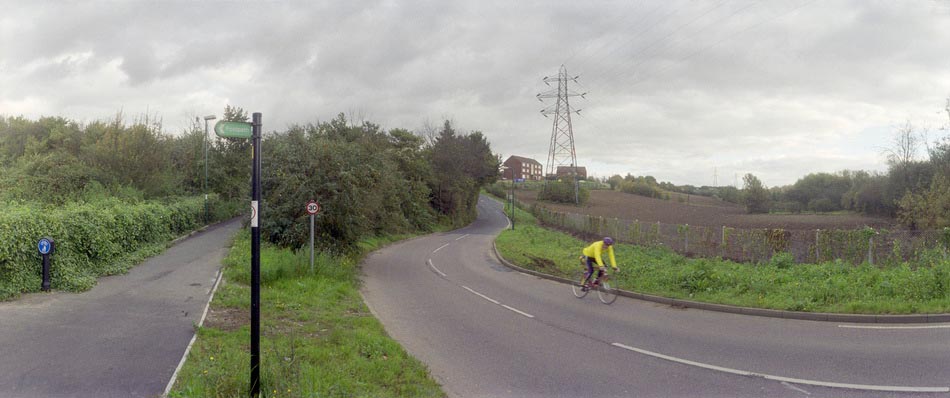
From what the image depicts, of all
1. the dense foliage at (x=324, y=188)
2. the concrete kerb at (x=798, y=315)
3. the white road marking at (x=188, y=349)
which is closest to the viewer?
the white road marking at (x=188, y=349)

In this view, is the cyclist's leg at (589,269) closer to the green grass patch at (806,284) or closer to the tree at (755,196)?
the green grass patch at (806,284)

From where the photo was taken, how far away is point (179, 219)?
2400 cm

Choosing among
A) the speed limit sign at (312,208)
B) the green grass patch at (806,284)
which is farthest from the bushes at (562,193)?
the speed limit sign at (312,208)

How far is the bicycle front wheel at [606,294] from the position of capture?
13.4 m

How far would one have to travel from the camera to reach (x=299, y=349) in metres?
7.56

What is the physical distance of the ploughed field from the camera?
37.2 m

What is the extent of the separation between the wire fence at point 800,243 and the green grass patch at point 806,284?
99 cm

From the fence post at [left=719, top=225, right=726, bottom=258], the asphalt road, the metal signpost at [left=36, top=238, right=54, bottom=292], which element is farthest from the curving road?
the fence post at [left=719, top=225, right=726, bottom=258]

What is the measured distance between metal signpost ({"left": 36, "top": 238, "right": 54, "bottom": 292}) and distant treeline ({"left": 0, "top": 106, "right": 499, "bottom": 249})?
15.2 feet

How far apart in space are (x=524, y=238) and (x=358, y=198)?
680 inches

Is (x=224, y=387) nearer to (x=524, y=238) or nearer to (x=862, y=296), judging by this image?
(x=862, y=296)

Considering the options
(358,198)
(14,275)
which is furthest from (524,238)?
(14,275)

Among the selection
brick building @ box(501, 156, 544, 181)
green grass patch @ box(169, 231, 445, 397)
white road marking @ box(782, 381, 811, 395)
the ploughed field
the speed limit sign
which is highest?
brick building @ box(501, 156, 544, 181)

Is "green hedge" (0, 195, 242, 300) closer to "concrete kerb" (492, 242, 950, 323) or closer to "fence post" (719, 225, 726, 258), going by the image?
"concrete kerb" (492, 242, 950, 323)
